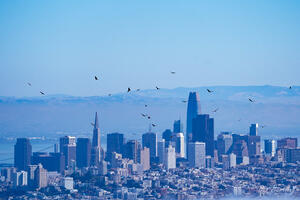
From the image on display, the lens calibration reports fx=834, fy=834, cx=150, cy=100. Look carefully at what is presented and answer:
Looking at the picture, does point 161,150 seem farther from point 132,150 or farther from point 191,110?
point 191,110

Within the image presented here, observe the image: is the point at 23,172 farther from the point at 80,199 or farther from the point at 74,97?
the point at 74,97

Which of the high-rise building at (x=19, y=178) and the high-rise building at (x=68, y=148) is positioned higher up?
the high-rise building at (x=68, y=148)

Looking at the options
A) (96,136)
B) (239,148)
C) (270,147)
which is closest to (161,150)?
(239,148)

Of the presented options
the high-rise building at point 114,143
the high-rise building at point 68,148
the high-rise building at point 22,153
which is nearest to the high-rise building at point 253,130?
the high-rise building at point 114,143

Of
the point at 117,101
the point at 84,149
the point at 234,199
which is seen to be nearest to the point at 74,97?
the point at 117,101

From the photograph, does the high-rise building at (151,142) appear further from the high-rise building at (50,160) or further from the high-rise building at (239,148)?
the high-rise building at (50,160)

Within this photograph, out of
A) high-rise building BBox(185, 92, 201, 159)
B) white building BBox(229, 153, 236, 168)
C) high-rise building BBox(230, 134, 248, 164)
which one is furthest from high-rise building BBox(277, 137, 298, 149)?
high-rise building BBox(185, 92, 201, 159)
